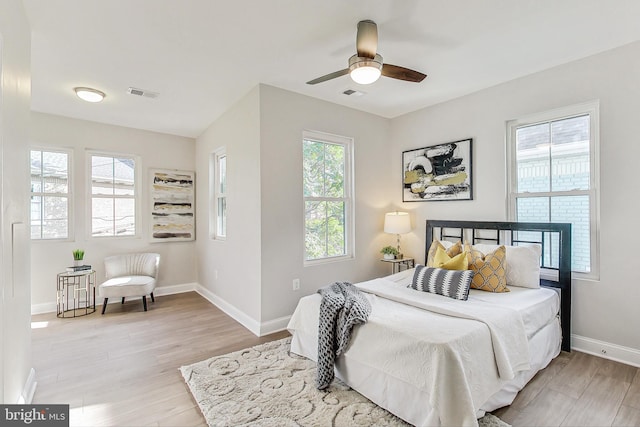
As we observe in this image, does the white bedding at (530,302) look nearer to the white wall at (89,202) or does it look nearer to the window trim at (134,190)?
the white wall at (89,202)

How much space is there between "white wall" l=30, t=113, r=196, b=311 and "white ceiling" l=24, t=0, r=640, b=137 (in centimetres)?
70

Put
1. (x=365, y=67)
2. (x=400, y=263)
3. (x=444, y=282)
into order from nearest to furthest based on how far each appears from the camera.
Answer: (x=365, y=67)
(x=444, y=282)
(x=400, y=263)

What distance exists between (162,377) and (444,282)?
2.46 metres

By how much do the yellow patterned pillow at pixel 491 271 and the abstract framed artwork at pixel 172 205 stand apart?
432cm

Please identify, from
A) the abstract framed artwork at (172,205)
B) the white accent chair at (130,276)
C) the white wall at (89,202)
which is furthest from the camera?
the abstract framed artwork at (172,205)

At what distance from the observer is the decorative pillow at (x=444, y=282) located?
8.46 feet

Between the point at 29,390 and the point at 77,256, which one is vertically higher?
the point at 77,256

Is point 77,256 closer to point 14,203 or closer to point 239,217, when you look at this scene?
point 239,217

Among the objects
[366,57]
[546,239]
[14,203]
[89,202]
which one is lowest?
[546,239]

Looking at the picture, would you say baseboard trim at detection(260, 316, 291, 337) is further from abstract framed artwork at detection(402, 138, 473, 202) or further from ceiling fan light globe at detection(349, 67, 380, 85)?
ceiling fan light globe at detection(349, 67, 380, 85)

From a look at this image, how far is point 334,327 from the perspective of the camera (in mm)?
2232

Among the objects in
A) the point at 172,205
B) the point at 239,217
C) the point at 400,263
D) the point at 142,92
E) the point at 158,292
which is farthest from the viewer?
the point at 172,205

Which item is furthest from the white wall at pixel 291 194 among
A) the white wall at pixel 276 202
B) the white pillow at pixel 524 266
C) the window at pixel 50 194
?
the window at pixel 50 194

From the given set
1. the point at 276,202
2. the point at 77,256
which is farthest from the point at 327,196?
the point at 77,256
